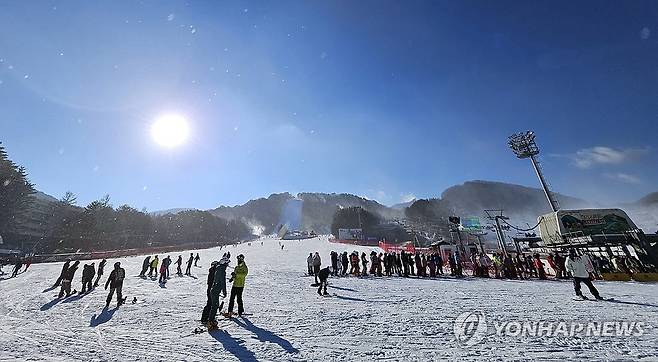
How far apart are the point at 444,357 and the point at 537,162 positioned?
1970 inches

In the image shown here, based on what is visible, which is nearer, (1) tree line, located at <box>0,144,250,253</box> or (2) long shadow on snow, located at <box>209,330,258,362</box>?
(2) long shadow on snow, located at <box>209,330,258,362</box>

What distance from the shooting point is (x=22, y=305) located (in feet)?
33.8

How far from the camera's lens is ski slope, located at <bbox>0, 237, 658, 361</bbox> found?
5117 mm

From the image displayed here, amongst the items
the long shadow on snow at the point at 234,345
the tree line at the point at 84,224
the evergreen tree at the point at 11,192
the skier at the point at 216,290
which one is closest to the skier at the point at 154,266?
the skier at the point at 216,290

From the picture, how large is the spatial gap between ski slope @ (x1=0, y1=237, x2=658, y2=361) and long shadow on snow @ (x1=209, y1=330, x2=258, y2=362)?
0.8 inches

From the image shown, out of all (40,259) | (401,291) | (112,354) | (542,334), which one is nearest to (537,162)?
(401,291)

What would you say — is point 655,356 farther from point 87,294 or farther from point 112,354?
point 87,294

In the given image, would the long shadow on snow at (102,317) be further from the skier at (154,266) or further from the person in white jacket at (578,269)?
the person in white jacket at (578,269)

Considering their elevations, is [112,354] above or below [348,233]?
below

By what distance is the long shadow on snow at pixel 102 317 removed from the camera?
7.79m

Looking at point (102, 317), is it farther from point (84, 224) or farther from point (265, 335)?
point (84, 224)

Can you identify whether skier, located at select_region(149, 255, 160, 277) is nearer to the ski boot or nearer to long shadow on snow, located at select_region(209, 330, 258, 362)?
the ski boot

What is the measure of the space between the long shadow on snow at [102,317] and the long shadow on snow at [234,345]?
A: 3.87m

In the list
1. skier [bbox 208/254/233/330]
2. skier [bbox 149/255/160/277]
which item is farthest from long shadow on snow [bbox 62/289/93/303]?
skier [bbox 208/254/233/330]
